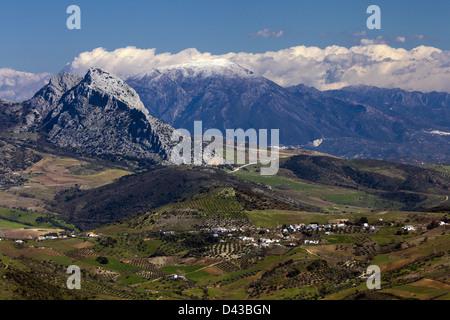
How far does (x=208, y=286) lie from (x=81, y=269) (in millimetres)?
38694

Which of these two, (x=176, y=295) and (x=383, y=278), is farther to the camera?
A: (x=176, y=295)

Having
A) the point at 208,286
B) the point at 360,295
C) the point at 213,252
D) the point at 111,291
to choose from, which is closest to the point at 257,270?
the point at 208,286

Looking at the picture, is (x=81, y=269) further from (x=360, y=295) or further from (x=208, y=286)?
(x=360, y=295)

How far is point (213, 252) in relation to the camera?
199 m

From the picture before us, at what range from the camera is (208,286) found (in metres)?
163
